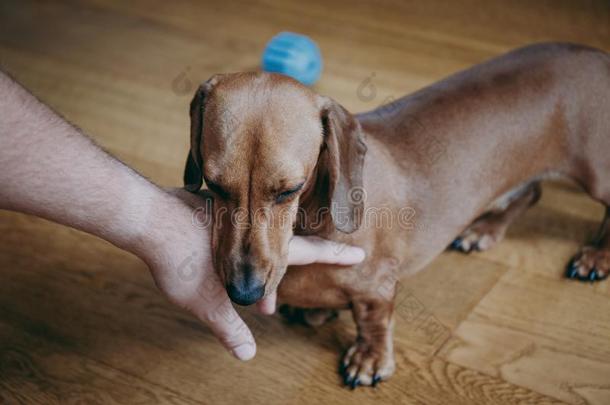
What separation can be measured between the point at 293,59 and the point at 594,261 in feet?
4.73

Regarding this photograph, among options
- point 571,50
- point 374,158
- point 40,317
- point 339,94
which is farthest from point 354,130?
point 339,94

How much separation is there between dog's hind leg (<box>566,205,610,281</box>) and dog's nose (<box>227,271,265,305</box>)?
1.18 metres

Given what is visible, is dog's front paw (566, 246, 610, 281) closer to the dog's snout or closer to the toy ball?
the dog's snout

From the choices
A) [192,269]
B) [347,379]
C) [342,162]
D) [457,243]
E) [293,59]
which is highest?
[342,162]

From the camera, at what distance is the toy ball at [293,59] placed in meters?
2.89

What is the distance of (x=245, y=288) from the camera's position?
154 cm

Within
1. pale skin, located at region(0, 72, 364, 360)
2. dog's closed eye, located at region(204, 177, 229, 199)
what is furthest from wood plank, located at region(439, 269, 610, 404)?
dog's closed eye, located at region(204, 177, 229, 199)

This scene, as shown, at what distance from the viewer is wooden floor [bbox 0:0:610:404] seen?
1.88 metres

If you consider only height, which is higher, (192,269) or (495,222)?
(192,269)

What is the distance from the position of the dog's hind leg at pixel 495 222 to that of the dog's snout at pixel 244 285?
101 centimetres

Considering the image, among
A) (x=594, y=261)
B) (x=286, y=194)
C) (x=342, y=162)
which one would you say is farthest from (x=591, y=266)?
(x=286, y=194)

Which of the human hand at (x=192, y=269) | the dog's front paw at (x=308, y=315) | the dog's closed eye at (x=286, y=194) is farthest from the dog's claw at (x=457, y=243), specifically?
the dog's closed eye at (x=286, y=194)

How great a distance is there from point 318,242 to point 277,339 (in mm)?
427

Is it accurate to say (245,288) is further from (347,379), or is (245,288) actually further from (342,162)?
(347,379)
